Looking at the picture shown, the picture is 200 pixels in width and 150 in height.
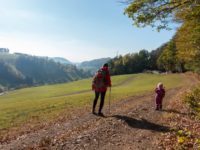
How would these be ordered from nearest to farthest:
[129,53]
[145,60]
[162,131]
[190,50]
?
[162,131], [190,50], [145,60], [129,53]

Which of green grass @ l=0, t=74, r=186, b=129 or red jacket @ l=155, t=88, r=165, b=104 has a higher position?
red jacket @ l=155, t=88, r=165, b=104

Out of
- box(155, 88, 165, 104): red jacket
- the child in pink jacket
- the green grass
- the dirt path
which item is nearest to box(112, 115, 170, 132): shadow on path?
the dirt path

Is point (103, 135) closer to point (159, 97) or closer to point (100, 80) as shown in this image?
point (100, 80)

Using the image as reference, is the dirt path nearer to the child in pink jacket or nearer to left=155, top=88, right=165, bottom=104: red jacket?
the child in pink jacket

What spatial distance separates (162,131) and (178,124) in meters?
1.63

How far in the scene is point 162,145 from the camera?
11609mm

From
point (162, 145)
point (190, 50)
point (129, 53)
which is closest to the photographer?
point (162, 145)


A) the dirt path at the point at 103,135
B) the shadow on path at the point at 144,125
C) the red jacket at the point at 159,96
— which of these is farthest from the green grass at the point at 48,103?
Result: the shadow on path at the point at 144,125

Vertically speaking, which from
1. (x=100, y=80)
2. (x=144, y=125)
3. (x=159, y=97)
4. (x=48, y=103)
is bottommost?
(x=48, y=103)

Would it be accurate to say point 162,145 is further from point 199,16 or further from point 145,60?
point 145,60

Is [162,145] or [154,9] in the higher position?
[154,9]

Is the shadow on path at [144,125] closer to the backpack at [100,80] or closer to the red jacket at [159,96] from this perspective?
the backpack at [100,80]

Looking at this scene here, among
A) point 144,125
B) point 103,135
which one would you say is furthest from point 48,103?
point 103,135

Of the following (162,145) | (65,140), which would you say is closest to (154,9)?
(162,145)
